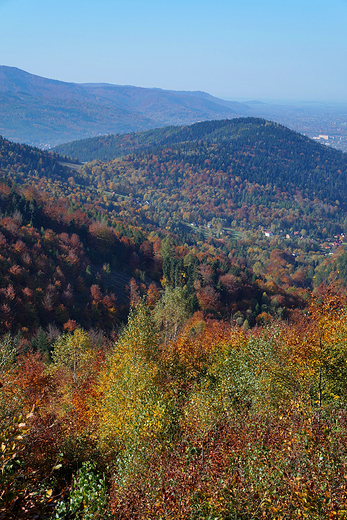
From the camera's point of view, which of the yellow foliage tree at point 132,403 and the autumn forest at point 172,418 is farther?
the yellow foliage tree at point 132,403

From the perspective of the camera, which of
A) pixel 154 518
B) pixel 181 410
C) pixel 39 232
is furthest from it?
pixel 39 232

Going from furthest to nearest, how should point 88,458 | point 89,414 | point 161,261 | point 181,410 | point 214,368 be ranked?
point 161,261
point 214,368
point 89,414
point 181,410
point 88,458

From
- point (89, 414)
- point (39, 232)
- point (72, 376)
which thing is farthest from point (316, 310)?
point (39, 232)

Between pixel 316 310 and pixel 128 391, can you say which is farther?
→ pixel 128 391

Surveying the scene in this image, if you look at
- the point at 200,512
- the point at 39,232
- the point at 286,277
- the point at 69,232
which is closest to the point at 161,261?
the point at 69,232

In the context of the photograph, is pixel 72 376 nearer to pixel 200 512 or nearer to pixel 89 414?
pixel 89 414

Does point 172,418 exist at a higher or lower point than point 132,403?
higher

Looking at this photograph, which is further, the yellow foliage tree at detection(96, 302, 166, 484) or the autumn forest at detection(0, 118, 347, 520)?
the yellow foliage tree at detection(96, 302, 166, 484)

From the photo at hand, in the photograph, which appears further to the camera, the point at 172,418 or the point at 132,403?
the point at 132,403

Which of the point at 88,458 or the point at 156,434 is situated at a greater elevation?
the point at 156,434

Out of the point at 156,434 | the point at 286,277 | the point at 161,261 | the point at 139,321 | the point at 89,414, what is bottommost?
the point at 286,277
